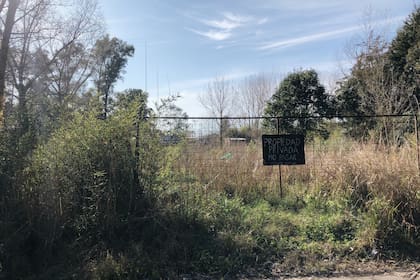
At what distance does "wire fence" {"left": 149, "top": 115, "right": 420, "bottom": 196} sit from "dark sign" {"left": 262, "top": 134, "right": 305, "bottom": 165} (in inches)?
12.4

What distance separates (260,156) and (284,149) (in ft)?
3.61

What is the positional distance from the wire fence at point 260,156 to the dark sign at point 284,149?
0.31 m

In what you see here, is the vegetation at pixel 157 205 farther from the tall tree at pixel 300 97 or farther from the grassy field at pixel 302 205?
the tall tree at pixel 300 97

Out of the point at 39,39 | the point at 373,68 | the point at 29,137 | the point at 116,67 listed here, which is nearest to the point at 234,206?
the point at 29,137

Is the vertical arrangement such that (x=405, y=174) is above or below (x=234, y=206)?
above

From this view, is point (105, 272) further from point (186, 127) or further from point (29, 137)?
point (186, 127)

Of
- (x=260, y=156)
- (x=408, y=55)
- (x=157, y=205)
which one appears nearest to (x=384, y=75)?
(x=408, y=55)

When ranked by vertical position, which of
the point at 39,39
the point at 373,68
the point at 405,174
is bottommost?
the point at 405,174

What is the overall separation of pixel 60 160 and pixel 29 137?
1.83 feet

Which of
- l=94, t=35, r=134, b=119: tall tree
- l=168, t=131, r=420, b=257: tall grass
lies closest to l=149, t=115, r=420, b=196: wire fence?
l=168, t=131, r=420, b=257: tall grass

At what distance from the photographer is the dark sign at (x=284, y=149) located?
7.08 m

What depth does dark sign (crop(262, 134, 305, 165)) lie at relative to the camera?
23.2 ft

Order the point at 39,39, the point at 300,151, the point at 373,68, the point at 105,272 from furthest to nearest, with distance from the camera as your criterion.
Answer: the point at 39,39 < the point at 373,68 < the point at 300,151 < the point at 105,272

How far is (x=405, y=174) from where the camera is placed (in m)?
6.09
